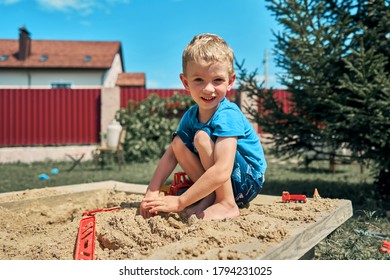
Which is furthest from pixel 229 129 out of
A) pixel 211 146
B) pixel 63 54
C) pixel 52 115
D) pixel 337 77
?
pixel 63 54

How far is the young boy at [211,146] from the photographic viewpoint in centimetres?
206

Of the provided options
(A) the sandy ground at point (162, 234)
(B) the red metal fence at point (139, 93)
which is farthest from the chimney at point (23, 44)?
(A) the sandy ground at point (162, 234)

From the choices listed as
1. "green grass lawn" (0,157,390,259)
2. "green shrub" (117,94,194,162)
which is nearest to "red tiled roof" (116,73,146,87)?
"green shrub" (117,94,194,162)

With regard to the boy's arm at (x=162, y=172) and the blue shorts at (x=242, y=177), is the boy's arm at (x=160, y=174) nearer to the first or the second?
the boy's arm at (x=162, y=172)

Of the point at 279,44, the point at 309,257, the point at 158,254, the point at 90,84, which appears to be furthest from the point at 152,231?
the point at 90,84

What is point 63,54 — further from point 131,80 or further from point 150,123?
point 150,123

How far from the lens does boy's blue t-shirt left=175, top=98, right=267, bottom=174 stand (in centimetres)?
212

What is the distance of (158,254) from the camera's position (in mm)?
1666

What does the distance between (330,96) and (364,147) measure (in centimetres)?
69

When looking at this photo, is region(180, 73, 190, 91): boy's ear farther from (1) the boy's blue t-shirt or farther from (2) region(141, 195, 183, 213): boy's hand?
(2) region(141, 195, 183, 213): boy's hand

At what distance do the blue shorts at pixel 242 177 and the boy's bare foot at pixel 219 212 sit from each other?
7.1 inches

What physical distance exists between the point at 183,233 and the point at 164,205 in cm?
28

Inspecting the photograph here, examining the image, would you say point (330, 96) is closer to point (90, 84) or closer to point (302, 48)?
point (302, 48)

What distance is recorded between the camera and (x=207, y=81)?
2113 millimetres
